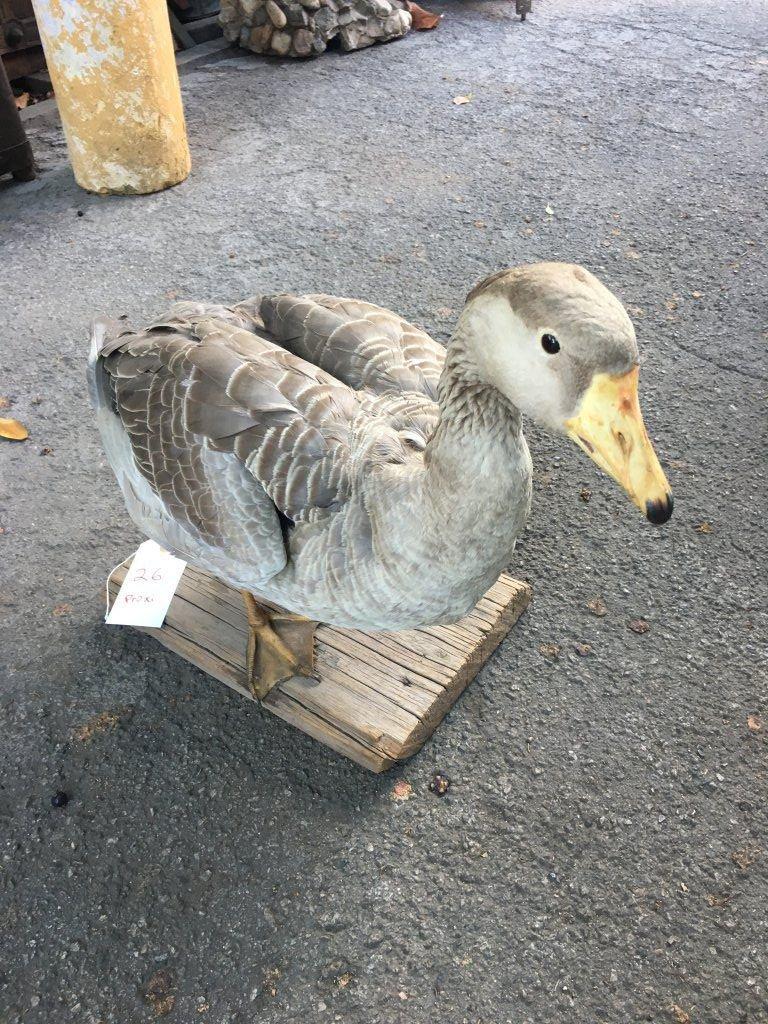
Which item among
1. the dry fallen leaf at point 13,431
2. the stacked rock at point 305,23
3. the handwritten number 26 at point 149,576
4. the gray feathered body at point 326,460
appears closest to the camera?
the gray feathered body at point 326,460

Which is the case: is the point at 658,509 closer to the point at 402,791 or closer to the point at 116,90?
the point at 402,791

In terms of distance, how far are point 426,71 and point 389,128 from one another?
Result: 1137 mm

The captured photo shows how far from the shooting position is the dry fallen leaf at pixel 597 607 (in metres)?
2.85

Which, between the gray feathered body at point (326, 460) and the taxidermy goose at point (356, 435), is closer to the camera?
the taxidermy goose at point (356, 435)

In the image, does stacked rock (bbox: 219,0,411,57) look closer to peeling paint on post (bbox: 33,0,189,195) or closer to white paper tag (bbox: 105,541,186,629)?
peeling paint on post (bbox: 33,0,189,195)

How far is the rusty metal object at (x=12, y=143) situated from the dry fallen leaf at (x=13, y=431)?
7.71 ft

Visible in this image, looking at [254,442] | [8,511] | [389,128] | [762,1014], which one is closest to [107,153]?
[389,128]

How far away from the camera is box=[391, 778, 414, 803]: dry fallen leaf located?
2355 millimetres

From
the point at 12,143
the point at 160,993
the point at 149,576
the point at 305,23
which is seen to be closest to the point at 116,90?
the point at 12,143

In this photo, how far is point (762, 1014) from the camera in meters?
1.94

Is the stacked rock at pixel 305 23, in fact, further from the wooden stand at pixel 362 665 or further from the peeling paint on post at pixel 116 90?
the wooden stand at pixel 362 665

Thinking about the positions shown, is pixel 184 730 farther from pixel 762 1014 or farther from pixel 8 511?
pixel 762 1014

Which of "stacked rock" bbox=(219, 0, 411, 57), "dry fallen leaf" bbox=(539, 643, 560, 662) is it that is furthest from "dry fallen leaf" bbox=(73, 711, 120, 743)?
"stacked rock" bbox=(219, 0, 411, 57)

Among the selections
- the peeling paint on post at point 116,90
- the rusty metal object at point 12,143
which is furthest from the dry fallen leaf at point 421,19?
the rusty metal object at point 12,143
